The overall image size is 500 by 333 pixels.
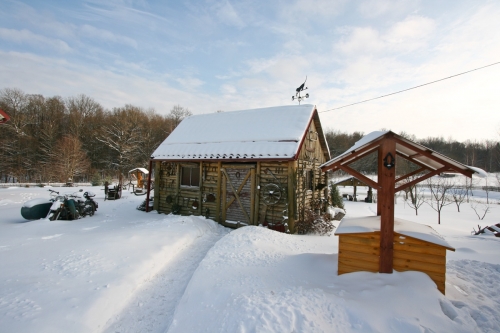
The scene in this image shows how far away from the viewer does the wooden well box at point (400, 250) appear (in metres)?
3.95

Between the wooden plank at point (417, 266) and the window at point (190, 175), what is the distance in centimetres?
813

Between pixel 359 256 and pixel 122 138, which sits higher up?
pixel 122 138

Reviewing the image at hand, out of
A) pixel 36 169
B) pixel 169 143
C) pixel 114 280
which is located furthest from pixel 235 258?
pixel 36 169

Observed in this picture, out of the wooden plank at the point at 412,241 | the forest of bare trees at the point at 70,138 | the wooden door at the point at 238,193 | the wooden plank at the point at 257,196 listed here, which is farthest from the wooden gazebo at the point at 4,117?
the forest of bare trees at the point at 70,138

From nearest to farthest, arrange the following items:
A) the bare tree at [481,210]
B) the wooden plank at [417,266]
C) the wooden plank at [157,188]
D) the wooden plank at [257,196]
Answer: the wooden plank at [417,266] → the wooden plank at [257,196] → the wooden plank at [157,188] → the bare tree at [481,210]

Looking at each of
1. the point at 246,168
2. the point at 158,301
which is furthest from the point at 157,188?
the point at 158,301

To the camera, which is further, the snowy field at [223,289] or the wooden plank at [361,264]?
the wooden plank at [361,264]

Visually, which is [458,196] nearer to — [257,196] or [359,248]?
[257,196]

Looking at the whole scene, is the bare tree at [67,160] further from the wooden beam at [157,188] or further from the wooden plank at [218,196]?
the wooden plank at [218,196]

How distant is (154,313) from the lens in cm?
395

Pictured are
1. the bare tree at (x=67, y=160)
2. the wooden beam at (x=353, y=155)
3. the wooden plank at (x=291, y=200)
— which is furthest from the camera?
the bare tree at (x=67, y=160)

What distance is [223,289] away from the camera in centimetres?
411

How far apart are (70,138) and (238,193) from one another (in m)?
27.6

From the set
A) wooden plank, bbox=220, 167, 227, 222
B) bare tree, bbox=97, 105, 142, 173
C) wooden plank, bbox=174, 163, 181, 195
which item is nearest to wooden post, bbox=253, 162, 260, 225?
wooden plank, bbox=220, 167, 227, 222
